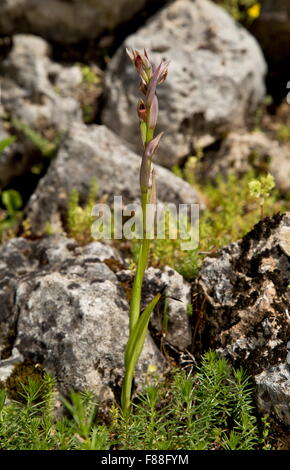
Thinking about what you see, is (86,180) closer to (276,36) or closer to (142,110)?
(142,110)

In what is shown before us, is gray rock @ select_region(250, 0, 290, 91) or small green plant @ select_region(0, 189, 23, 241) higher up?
gray rock @ select_region(250, 0, 290, 91)

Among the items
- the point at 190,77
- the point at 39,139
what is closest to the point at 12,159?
the point at 39,139

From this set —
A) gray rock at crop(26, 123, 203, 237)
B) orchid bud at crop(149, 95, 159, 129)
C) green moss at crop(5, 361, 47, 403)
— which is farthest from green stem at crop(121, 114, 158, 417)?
gray rock at crop(26, 123, 203, 237)

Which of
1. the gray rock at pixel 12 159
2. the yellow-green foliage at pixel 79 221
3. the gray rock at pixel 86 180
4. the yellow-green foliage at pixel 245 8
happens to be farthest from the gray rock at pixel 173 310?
the yellow-green foliage at pixel 245 8

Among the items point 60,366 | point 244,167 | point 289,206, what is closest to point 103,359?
point 60,366

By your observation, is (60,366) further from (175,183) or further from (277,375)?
(175,183)

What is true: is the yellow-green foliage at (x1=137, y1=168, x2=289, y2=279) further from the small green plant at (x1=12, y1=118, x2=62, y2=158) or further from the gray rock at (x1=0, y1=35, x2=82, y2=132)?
the gray rock at (x1=0, y1=35, x2=82, y2=132)
